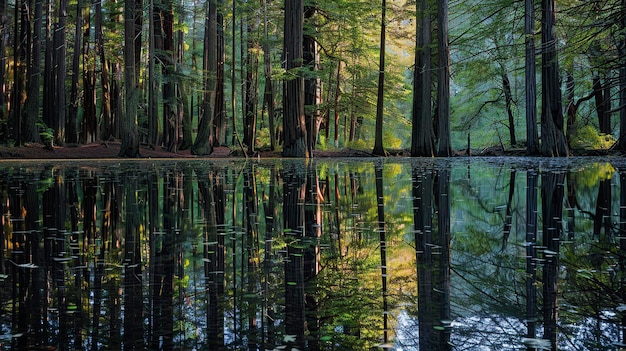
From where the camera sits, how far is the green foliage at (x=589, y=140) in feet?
72.4

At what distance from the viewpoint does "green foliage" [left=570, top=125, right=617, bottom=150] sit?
22.1m

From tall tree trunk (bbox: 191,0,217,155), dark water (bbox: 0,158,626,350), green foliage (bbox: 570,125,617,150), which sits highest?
tall tree trunk (bbox: 191,0,217,155)

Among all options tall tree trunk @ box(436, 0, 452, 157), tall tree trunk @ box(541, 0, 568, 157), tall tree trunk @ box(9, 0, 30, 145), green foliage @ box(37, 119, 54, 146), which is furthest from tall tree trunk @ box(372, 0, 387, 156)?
tall tree trunk @ box(9, 0, 30, 145)

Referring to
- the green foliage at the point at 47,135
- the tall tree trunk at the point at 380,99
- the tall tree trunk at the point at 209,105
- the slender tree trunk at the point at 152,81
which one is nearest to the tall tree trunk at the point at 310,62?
the tall tree trunk at the point at 380,99

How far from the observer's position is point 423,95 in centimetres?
2152

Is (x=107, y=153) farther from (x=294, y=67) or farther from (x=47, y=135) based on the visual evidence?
(x=294, y=67)

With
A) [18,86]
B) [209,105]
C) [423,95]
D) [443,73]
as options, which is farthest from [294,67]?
[18,86]

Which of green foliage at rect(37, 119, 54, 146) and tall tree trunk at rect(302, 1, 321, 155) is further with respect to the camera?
tall tree trunk at rect(302, 1, 321, 155)

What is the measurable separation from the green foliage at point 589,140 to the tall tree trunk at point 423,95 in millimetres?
6224

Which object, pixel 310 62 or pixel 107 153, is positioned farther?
pixel 107 153

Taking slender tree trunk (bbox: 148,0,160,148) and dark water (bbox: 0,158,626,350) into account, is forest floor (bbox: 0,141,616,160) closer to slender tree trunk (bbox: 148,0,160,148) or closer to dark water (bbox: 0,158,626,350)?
slender tree trunk (bbox: 148,0,160,148)

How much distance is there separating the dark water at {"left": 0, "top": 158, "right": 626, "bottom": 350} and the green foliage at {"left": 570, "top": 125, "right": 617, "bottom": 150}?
17.4 meters

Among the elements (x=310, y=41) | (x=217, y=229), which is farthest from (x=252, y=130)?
(x=217, y=229)

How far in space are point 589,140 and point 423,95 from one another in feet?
23.7
